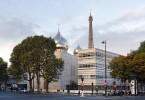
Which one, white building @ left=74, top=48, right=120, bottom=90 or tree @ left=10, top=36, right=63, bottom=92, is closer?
tree @ left=10, top=36, right=63, bottom=92

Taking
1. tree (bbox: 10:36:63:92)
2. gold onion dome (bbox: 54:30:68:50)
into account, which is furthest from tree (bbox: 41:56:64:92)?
gold onion dome (bbox: 54:30:68:50)

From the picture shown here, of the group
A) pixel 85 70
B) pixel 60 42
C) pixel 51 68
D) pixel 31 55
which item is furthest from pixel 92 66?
pixel 31 55

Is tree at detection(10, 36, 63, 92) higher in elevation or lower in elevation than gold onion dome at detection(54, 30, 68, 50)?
lower

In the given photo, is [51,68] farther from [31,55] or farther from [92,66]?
[92,66]

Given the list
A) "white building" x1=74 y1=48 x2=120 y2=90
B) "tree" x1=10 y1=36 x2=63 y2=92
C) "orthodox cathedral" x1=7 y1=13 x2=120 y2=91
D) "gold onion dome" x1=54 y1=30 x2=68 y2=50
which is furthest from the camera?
"gold onion dome" x1=54 y1=30 x2=68 y2=50

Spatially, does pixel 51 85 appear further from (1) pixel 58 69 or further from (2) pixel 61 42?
(1) pixel 58 69

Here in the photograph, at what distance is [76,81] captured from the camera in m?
133

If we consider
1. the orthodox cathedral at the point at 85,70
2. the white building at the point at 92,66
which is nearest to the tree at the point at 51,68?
the orthodox cathedral at the point at 85,70

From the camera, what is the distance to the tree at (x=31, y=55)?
301 ft

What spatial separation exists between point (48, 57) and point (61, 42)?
4276 cm

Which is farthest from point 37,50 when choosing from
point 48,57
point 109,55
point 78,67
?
point 109,55

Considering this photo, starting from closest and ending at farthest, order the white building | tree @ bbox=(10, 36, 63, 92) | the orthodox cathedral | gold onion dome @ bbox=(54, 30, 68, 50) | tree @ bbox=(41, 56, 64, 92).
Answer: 1. tree @ bbox=(41, 56, 64, 92)
2. tree @ bbox=(10, 36, 63, 92)
3. the white building
4. the orthodox cathedral
5. gold onion dome @ bbox=(54, 30, 68, 50)

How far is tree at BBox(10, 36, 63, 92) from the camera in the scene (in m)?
91.9

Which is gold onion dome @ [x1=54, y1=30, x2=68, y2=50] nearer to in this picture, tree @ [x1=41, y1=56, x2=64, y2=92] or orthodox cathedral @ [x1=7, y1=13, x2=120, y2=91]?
orthodox cathedral @ [x1=7, y1=13, x2=120, y2=91]
